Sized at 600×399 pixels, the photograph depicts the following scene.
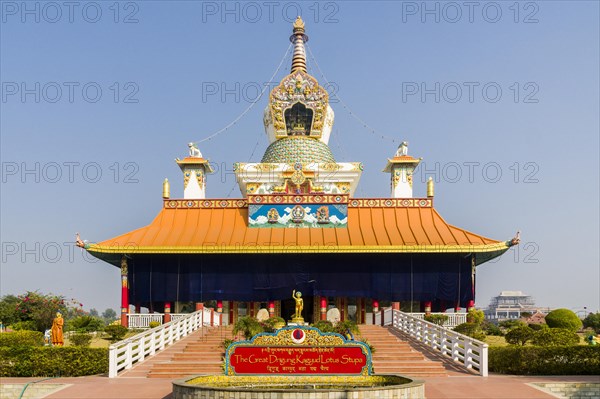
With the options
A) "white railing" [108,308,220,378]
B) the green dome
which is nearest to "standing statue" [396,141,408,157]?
the green dome

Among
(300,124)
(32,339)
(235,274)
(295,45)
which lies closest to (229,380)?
(32,339)

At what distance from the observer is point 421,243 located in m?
30.7

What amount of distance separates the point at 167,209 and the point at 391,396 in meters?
25.5

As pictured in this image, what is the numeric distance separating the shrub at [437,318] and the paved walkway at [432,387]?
31.7 ft

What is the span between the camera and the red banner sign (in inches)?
532

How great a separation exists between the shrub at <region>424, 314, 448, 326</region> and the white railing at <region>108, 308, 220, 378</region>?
1026 cm

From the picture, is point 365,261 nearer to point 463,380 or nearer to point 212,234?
point 212,234

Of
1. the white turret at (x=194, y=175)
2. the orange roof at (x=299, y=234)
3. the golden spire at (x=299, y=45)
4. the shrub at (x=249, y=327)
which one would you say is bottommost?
the shrub at (x=249, y=327)

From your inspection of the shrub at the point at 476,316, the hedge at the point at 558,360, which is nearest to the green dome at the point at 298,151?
the shrub at the point at 476,316

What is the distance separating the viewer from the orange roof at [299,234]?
30406mm

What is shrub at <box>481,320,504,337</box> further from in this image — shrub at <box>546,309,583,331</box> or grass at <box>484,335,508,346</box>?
shrub at <box>546,309,583,331</box>

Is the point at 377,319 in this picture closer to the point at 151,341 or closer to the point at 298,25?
the point at 151,341

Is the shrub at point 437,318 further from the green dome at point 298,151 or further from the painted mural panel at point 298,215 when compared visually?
the green dome at point 298,151

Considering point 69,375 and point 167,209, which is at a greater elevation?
point 167,209
